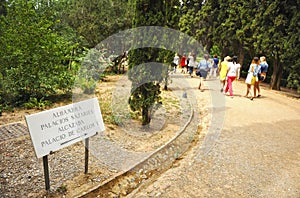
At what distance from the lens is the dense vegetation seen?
261 inches

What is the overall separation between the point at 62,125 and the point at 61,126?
1.0 inches

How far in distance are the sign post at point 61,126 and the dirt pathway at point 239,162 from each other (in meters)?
1.37

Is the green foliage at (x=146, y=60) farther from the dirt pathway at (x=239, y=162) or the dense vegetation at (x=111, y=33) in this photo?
the dirt pathway at (x=239, y=162)

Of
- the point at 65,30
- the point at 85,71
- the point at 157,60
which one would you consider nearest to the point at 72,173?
the point at 157,60

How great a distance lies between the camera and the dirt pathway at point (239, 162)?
13.1ft

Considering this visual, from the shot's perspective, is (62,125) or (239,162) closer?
(62,125)

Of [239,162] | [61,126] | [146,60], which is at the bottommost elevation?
[239,162]

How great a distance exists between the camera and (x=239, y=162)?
4.93 metres

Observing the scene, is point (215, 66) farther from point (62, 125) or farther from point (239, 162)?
point (62, 125)

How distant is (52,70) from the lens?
29.0ft

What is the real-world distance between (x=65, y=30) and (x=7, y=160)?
13793mm

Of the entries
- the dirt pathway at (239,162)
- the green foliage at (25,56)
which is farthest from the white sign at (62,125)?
the green foliage at (25,56)

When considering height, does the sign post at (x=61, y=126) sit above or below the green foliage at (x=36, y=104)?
above

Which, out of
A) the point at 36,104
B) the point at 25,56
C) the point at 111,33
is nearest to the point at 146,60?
the point at 36,104
